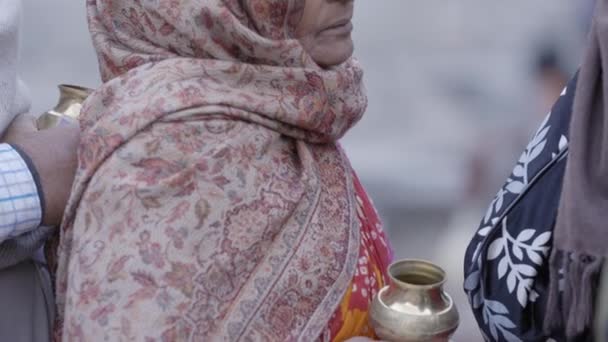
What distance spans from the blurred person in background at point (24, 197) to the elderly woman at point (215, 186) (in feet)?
0.19

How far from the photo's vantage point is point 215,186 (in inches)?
77.9

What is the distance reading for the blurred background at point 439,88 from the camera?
5207 millimetres

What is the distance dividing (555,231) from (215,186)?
2.08ft

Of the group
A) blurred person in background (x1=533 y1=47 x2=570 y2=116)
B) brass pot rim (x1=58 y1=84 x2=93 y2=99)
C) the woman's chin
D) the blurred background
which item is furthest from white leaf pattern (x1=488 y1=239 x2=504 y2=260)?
blurred person in background (x1=533 y1=47 x2=570 y2=116)

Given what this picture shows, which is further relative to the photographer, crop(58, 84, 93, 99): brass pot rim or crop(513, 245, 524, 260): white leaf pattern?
crop(58, 84, 93, 99): brass pot rim

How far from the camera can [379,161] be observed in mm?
5770

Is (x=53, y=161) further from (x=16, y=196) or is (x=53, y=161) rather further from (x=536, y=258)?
(x=536, y=258)

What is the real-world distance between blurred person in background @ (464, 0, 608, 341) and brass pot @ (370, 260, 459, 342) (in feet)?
0.34

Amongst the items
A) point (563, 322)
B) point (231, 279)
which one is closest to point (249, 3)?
point (231, 279)

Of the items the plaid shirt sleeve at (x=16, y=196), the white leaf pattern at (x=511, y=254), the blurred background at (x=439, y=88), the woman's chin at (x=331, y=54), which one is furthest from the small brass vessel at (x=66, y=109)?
the blurred background at (x=439, y=88)

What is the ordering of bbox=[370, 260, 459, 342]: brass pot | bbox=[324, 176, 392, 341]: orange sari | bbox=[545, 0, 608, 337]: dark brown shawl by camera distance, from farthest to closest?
bbox=[324, 176, 392, 341]: orange sari → bbox=[370, 260, 459, 342]: brass pot → bbox=[545, 0, 608, 337]: dark brown shawl

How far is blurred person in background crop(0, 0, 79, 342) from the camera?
1.97 meters

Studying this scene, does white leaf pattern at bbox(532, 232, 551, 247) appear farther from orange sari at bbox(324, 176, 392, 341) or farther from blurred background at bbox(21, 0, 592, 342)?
blurred background at bbox(21, 0, 592, 342)

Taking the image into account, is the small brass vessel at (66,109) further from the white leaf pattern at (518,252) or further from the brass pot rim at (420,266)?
the white leaf pattern at (518,252)
